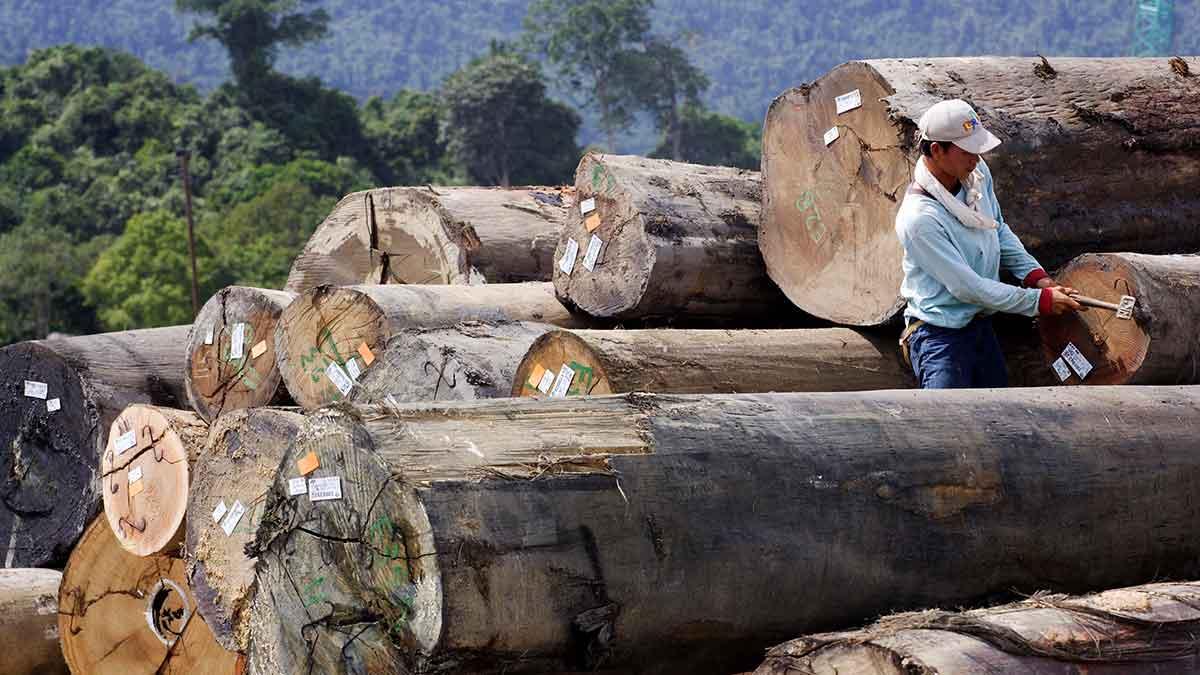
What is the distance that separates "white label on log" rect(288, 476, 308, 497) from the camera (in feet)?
12.3

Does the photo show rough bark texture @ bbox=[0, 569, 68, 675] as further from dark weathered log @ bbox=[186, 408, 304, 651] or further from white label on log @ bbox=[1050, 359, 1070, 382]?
white label on log @ bbox=[1050, 359, 1070, 382]

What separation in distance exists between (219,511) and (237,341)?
4.73 feet

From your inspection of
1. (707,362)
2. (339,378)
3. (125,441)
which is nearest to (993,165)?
(707,362)

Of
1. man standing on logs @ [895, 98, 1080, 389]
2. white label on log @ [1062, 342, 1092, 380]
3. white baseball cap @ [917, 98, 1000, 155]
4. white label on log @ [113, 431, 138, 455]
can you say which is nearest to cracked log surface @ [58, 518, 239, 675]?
white label on log @ [113, 431, 138, 455]

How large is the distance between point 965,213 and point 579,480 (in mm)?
2033

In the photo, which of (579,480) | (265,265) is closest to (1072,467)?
(579,480)

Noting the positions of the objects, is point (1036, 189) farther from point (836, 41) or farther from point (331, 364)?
point (836, 41)

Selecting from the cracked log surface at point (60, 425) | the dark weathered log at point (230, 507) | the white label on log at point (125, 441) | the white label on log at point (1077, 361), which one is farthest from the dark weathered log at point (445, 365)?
the cracked log surface at point (60, 425)

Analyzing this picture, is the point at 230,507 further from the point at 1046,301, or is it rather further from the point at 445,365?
the point at 1046,301

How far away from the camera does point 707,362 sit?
17.0 feet

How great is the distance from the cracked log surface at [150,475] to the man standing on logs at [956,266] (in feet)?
8.35

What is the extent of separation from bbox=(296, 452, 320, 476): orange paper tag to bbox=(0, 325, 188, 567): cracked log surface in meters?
3.65

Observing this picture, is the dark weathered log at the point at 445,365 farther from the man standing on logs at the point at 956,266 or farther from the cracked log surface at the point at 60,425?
the cracked log surface at the point at 60,425

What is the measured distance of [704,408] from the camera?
12.7 ft
